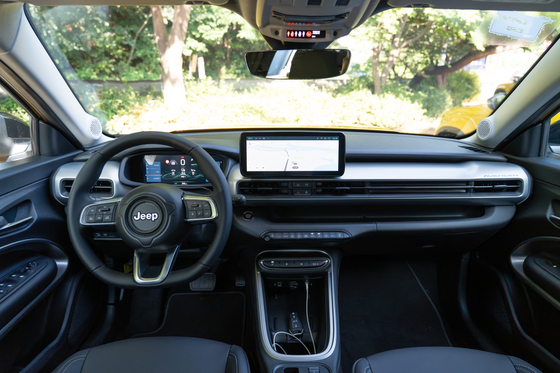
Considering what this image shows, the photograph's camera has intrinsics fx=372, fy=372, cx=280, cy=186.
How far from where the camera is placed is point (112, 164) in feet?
7.19

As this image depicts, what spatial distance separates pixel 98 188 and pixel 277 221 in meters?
1.08

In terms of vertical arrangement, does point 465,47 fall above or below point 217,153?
A: above

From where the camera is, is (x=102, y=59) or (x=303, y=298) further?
(x=102, y=59)

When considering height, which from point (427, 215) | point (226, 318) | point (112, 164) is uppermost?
point (112, 164)

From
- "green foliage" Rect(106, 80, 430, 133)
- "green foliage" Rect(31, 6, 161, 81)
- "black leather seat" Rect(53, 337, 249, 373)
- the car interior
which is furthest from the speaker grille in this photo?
"green foliage" Rect(31, 6, 161, 81)

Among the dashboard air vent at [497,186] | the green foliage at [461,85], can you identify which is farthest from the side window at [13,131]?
the green foliage at [461,85]

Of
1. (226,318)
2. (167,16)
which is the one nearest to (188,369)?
(226,318)

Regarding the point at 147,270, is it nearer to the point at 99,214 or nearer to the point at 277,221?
the point at 99,214

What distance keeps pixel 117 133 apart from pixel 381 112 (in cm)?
308

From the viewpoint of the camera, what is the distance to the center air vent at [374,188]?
2.16m

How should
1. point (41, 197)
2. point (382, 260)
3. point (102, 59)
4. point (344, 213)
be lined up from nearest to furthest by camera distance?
point (41, 197) < point (344, 213) < point (382, 260) < point (102, 59)

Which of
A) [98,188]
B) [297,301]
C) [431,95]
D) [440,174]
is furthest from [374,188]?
[431,95]

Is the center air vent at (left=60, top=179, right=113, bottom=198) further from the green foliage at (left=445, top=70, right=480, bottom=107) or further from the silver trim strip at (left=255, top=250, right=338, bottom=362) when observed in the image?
the green foliage at (left=445, top=70, right=480, bottom=107)

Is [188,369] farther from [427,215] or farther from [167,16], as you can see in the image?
[167,16]
